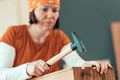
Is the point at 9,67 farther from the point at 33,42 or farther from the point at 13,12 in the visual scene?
the point at 13,12

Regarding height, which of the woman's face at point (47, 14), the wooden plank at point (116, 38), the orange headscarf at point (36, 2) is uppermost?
the orange headscarf at point (36, 2)

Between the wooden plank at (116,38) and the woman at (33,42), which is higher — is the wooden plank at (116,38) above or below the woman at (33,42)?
below

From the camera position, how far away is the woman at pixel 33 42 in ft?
3.49

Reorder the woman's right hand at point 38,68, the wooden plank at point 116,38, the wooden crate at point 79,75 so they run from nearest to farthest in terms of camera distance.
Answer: the wooden crate at point 79,75 → the woman's right hand at point 38,68 → the wooden plank at point 116,38

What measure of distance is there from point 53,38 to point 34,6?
0.17 m

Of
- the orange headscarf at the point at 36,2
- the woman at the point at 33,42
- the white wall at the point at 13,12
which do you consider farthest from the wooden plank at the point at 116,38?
the orange headscarf at the point at 36,2

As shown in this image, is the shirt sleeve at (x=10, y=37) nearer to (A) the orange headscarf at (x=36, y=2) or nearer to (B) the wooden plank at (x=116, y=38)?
(A) the orange headscarf at (x=36, y=2)

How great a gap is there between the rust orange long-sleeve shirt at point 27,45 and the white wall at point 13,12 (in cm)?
95

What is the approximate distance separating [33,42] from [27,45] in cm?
4

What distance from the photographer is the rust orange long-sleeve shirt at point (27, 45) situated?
3.69 feet

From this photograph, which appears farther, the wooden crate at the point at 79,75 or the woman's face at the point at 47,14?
the woman's face at the point at 47,14

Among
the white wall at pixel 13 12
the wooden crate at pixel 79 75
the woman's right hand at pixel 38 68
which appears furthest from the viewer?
the white wall at pixel 13 12

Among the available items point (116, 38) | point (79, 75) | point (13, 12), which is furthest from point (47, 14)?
point (116, 38)

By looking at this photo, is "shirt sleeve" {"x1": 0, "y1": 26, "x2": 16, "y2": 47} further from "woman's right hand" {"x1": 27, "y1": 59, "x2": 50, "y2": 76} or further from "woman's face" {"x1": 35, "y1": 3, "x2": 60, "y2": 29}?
"woman's right hand" {"x1": 27, "y1": 59, "x2": 50, "y2": 76}
